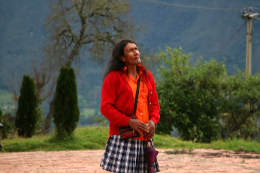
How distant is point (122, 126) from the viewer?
2.91 m

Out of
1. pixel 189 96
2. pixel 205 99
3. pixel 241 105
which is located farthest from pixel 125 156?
pixel 241 105

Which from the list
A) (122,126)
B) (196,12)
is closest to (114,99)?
(122,126)

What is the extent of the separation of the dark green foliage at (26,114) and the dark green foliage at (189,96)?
541cm

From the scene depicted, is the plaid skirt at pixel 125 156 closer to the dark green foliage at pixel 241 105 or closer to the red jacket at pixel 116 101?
the red jacket at pixel 116 101

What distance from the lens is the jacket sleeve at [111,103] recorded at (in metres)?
2.82

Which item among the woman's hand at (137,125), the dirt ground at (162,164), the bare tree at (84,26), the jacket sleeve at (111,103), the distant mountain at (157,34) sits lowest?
the dirt ground at (162,164)

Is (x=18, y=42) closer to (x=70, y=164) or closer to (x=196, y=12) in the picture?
(x=196, y=12)

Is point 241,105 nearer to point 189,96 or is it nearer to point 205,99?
point 205,99

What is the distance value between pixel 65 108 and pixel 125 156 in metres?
6.77

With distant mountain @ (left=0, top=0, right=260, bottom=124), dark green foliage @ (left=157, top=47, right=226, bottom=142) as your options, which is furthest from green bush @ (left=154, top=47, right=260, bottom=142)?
distant mountain @ (left=0, top=0, right=260, bottom=124)

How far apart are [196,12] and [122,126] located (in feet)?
361

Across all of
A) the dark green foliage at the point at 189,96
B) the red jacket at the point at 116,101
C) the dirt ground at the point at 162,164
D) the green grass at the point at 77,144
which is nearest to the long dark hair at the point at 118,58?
the red jacket at the point at 116,101

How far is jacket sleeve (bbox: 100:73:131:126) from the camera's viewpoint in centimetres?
282

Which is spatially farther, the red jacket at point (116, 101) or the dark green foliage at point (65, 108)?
the dark green foliage at point (65, 108)
